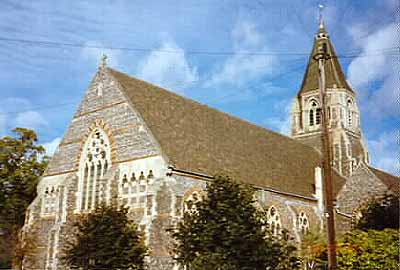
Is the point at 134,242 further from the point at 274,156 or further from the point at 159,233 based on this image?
the point at 274,156

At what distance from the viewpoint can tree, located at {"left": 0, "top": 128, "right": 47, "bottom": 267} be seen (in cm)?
3688

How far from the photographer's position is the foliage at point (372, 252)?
71.2 feet

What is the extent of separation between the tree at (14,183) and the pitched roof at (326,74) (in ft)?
85.7

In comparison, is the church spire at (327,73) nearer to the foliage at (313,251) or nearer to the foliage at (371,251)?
the foliage at (313,251)

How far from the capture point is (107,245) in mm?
20531

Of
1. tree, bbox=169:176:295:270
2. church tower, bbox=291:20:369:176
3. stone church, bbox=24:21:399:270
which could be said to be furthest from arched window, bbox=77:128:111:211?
church tower, bbox=291:20:369:176

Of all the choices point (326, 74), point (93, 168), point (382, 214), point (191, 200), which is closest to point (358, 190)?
point (382, 214)

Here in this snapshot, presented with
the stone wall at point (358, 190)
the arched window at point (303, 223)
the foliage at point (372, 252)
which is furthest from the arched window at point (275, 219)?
the foliage at point (372, 252)

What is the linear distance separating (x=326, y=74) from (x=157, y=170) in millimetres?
27499

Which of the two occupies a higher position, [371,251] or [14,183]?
[14,183]

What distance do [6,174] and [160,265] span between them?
18405 mm

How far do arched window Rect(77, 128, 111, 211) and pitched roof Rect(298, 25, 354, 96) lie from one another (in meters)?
25.2

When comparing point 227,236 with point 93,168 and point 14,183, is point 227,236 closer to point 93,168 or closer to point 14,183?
point 93,168

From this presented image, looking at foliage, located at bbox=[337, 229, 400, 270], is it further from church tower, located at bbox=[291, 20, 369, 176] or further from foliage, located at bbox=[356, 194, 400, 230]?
church tower, located at bbox=[291, 20, 369, 176]
